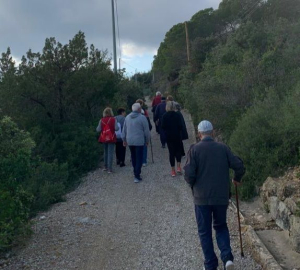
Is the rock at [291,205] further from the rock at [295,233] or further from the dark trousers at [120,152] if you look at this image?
the dark trousers at [120,152]

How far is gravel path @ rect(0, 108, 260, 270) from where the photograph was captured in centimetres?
638

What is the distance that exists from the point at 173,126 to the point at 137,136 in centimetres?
90

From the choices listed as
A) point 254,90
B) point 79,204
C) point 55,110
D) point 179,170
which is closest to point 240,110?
point 254,90

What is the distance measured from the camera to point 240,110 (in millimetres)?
12523

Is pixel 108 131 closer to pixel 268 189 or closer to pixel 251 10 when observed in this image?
pixel 268 189

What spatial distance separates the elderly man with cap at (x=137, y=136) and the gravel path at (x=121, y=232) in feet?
1.52

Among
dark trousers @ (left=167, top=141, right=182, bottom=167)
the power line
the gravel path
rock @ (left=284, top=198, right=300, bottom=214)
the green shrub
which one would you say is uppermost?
the power line

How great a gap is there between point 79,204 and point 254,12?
76.5 feet

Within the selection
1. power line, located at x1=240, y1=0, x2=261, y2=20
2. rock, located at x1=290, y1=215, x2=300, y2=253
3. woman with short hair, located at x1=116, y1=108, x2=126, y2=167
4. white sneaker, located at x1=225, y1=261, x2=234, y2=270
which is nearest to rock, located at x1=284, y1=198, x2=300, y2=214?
rock, located at x1=290, y1=215, x2=300, y2=253

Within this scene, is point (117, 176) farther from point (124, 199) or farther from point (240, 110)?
point (240, 110)

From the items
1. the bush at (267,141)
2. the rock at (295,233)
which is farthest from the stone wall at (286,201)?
the bush at (267,141)

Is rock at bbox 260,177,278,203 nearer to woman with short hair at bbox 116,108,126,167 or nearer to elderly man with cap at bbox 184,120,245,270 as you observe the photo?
elderly man with cap at bbox 184,120,245,270

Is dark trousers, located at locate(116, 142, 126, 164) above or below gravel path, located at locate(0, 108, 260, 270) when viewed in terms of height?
above

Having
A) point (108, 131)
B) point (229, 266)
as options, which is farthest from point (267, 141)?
point (108, 131)
